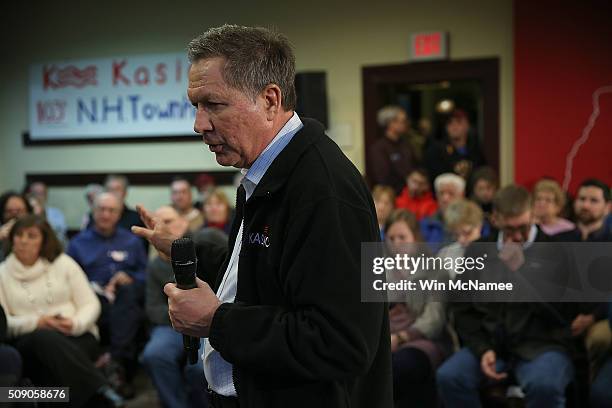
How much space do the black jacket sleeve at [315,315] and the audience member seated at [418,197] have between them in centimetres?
396

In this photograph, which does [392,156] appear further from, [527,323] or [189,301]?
[189,301]

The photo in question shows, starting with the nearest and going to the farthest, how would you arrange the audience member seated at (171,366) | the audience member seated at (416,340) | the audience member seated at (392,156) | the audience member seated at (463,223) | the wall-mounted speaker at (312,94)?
the audience member seated at (416,340) → the audience member seated at (171,366) → the audience member seated at (463,223) → the wall-mounted speaker at (312,94) → the audience member seated at (392,156)

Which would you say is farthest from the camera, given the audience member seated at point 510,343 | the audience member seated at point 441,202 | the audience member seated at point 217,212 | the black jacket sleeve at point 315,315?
the audience member seated at point 217,212

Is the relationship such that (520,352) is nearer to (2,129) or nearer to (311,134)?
(311,134)

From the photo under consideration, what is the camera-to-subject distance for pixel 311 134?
127cm

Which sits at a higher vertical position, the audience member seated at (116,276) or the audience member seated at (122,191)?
the audience member seated at (122,191)

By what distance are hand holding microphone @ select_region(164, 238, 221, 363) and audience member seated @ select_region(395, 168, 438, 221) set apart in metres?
3.91

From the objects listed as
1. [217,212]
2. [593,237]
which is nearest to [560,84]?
[593,237]

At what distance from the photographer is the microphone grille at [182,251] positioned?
128cm

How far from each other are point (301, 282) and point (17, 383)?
231 cm

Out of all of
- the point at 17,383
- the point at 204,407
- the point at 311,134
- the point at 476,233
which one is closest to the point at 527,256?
the point at 476,233

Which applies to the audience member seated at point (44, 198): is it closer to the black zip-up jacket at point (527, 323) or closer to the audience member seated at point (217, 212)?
the audience member seated at point (217, 212)

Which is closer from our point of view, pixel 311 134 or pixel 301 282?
pixel 301 282

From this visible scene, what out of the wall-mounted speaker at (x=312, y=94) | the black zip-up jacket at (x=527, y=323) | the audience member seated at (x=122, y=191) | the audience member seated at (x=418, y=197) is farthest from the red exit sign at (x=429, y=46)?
the black zip-up jacket at (x=527, y=323)
